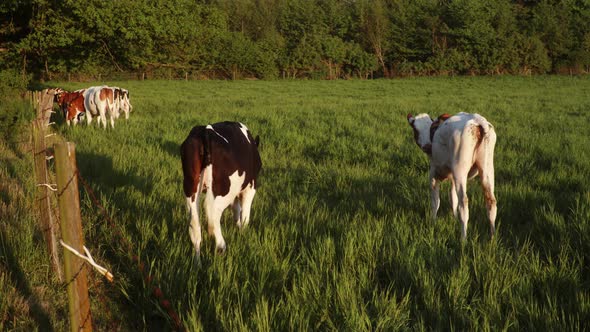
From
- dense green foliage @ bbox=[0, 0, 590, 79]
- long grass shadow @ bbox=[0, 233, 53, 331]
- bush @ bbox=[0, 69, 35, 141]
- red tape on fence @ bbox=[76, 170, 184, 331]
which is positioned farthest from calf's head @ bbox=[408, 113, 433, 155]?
dense green foliage @ bbox=[0, 0, 590, 79]

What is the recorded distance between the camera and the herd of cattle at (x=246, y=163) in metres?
3.57

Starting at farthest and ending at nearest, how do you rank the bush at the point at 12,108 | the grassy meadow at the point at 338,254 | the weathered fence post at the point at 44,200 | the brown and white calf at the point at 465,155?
the bush at the point at 12,108, the brown and white calf at the point at 465,155, the weathered fence post at the point at 44,200, the grassy meadow at the point at 338,254

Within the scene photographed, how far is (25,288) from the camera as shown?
10.2 ft

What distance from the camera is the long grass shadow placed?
2.78 metres

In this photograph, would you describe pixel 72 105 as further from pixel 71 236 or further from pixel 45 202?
pixel 71 236

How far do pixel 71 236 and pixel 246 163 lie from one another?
6.87ft

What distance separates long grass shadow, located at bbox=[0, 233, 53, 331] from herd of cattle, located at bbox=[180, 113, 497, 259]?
1153 mm

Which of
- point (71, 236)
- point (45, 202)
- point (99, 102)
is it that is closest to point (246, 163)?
point (45, 202)

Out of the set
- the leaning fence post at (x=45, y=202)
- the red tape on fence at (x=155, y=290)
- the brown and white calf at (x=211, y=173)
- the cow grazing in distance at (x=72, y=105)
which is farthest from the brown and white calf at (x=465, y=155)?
the cow grazing in distance at (x=72, y=105)

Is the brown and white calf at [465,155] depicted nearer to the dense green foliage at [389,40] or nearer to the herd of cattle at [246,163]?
the herd of cattle at [246,163]

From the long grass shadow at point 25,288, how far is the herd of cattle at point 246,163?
115cm

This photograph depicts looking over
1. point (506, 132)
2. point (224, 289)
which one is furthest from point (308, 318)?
point (506, 132)

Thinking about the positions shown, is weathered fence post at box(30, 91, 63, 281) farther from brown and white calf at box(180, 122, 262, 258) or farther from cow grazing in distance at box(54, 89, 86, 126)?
cow grazing in distance at box(54, 89, 86, 126)

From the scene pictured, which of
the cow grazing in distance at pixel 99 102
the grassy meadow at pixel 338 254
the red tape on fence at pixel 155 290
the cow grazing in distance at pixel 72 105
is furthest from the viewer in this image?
the cow grazing in distance at pixel 99 102
